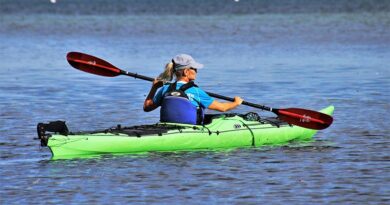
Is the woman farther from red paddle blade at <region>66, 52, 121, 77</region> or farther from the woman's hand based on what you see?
red paddle blade at <region>66, 52, 121, 77</region>

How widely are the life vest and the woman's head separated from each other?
121 millimetres

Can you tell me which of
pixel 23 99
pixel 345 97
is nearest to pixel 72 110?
pixel 23 99

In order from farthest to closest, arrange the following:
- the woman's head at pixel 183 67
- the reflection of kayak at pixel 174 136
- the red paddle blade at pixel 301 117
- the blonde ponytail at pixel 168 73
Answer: the red paddle blade at pixel 301 117, the blonde ponytail at pixel 168 73, the woman's head at pixel 183 67, the reflection of kayak at pixel 174 136

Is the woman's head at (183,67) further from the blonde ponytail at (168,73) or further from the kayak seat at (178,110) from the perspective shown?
the kayak seat at (178,110)

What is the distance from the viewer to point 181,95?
17.7 metres

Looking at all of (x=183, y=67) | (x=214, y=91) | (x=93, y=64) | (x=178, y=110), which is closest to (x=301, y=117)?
(x=178, y=110)

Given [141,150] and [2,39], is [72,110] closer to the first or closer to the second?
[141,150]

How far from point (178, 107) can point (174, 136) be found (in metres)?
0.45

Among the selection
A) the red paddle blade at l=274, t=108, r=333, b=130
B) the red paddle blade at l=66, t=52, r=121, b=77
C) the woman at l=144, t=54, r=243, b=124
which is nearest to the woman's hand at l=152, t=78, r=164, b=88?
the woman at l=144, t=54, r=243, b=124

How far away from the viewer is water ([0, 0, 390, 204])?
15.1 meters

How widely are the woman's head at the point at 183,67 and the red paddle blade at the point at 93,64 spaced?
2.53 m

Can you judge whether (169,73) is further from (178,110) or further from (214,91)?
(214,91)

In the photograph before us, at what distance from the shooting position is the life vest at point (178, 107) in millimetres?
17688

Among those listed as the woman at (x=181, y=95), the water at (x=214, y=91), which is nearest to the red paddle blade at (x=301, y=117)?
the water at (x=214, y=91)
